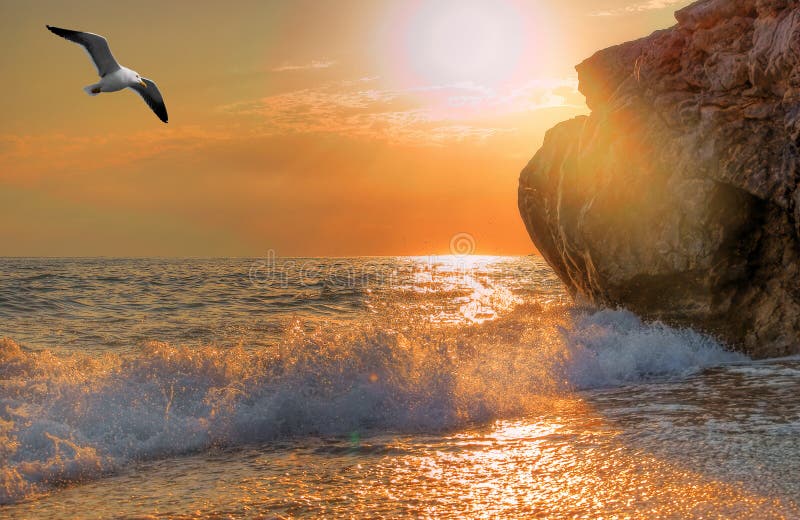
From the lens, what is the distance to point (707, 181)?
10125 millimetres

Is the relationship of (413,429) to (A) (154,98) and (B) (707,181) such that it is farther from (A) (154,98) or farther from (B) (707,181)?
Answer: (A) (154,98)

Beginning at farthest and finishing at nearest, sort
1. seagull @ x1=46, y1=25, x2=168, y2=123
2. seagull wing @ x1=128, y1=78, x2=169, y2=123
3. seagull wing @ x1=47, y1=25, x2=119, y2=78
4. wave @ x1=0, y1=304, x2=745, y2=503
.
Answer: seagull wing @ x1=128, y1=78, x2=169, y2=123 → seagull @ x1=46, y1=25, x2=168, y2=123 → seagull wing @ x1=47, y1=25, x2=119, y2=78 → wave @ x1=0, y1=304, x2=745, y2=503

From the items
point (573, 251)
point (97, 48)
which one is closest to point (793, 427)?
point (573, 251)

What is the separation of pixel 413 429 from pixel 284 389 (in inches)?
66.4

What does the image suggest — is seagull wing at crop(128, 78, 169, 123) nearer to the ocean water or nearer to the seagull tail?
the seagull tail

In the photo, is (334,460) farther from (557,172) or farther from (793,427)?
(557,172)

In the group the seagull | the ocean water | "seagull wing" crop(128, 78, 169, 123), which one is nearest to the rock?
the ocean water

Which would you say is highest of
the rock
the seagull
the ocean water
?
the seagull

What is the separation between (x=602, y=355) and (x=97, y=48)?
922 cm

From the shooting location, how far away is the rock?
9.69 metres

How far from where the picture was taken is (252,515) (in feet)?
13.8

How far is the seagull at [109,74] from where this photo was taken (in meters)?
10.1

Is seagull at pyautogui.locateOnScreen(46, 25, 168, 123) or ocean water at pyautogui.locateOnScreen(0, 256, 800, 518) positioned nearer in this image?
ocean water at pyautogui.locateOnScreen(0, 256, 800, 518)

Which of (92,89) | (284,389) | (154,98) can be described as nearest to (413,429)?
(284,389)
